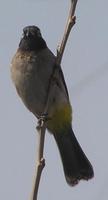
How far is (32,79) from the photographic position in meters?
4.32

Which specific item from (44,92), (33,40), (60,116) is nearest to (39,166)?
(60,116)

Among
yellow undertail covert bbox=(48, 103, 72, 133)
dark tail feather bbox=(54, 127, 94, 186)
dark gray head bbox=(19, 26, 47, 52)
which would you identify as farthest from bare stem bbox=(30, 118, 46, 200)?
dark gray head bbox=(19, 26, 47, 52)

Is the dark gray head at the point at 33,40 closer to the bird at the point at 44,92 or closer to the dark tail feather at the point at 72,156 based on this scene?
the bird at the point at 44,92

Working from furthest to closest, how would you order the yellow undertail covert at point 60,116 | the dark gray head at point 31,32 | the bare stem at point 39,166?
the dark gray head at point 31,32
the yellow undertail covert at point 60,116
the bare stem at point 39,166

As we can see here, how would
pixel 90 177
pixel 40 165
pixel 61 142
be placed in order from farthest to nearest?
pixel 61 142 → pixel 90 177 → pixel 40 165

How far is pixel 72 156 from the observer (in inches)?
A: 184

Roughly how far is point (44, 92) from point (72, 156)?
0.73 meters

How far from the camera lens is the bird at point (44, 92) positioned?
4.14 m

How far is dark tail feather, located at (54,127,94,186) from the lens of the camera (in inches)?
167

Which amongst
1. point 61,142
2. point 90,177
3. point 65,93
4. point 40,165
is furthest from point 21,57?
point 40,165

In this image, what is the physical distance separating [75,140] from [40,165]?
2.37 m

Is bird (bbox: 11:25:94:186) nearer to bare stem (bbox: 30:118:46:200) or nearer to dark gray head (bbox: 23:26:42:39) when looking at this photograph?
dark gray head (bbox: 23:26:42:39)

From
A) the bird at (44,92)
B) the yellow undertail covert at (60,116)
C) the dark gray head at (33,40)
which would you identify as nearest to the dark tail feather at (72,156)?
the bird at (44,92)

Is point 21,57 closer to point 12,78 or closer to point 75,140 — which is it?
point 12,78
